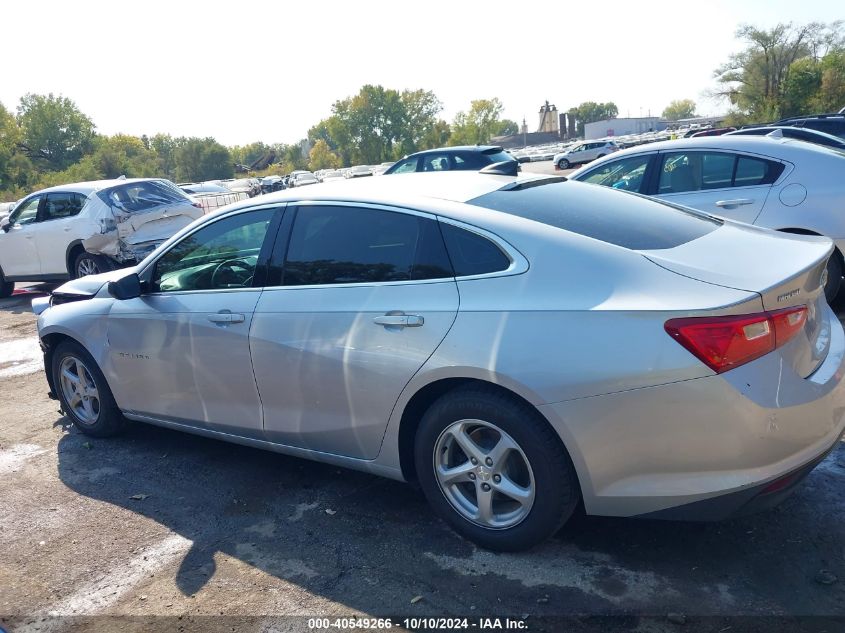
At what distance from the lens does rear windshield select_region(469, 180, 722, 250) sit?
327 cm

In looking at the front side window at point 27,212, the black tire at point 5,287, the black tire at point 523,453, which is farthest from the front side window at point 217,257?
the black tire at point 5,287

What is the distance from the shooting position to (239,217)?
424 centimetres

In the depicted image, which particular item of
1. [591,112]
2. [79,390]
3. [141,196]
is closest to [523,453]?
[79,390]

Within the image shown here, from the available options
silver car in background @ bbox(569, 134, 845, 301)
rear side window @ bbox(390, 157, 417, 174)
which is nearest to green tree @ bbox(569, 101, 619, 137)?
rear side window @ bbox(390, 157, 417, 174)

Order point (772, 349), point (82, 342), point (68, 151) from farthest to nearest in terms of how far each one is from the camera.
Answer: point (68, 151)
point (82, 342)
point (772, 349)

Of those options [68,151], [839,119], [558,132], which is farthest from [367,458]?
[558,132]

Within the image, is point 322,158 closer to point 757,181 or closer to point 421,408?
point 757,181

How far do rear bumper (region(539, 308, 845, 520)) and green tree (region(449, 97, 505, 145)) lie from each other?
98899 millimetres

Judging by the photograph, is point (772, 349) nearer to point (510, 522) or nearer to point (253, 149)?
point (510, 522)

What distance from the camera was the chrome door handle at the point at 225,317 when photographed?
12.9ft

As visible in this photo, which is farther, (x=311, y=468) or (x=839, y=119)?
(x=839, y=119)

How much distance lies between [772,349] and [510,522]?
1.32 meters

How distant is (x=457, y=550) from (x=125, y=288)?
8.50 feet

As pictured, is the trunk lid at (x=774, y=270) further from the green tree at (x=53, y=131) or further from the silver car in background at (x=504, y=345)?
the green tree at (x=53, y=131)
